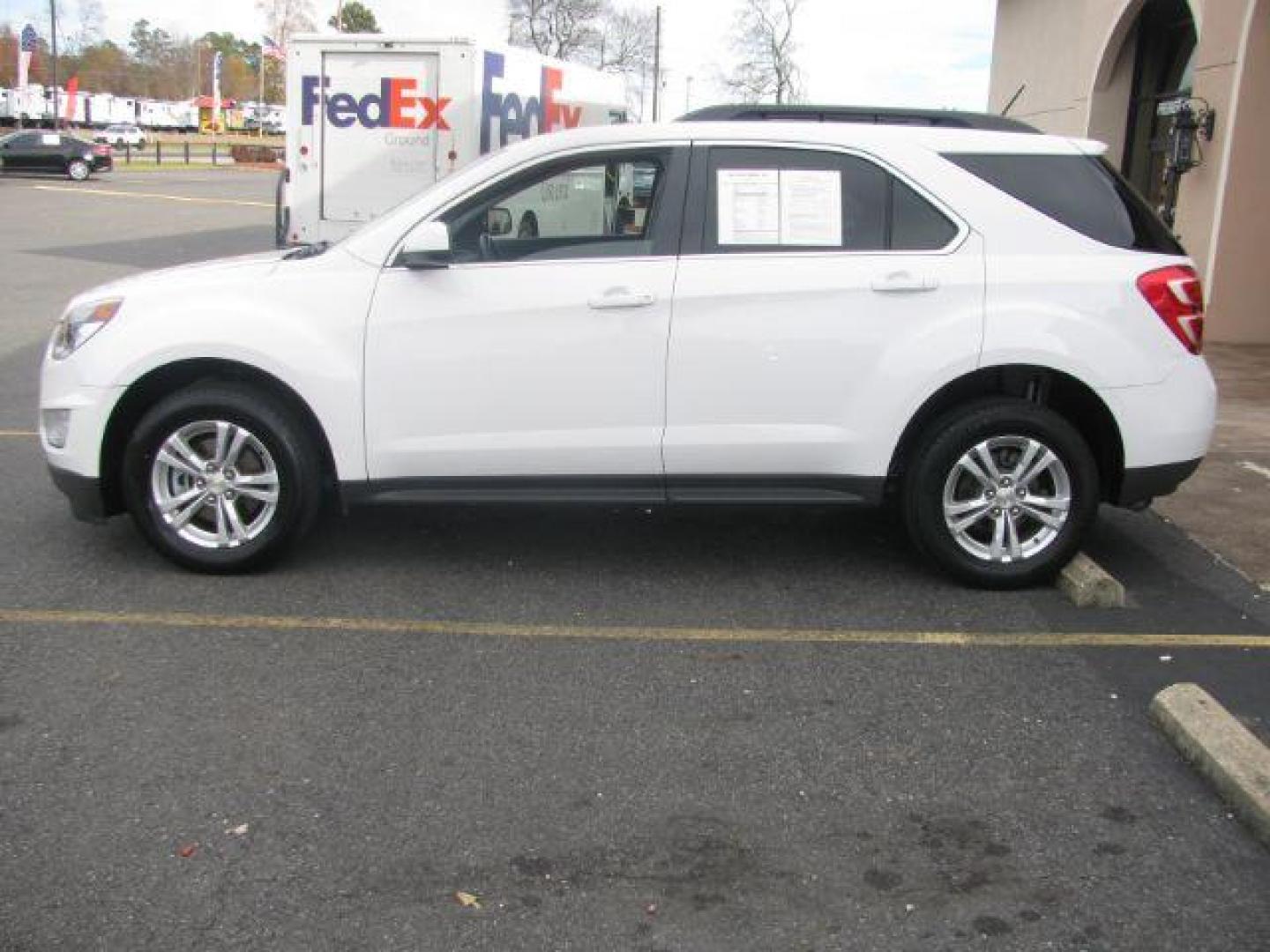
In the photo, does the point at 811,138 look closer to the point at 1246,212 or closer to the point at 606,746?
the point at 606,746

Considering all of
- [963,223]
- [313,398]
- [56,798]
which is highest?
[963,223]

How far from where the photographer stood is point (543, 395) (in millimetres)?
4988

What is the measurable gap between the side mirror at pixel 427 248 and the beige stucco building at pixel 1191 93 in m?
9.44

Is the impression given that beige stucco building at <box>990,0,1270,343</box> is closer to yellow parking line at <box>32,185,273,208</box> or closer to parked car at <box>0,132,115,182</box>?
yellow parking line at <box>32,185,273,208</box>

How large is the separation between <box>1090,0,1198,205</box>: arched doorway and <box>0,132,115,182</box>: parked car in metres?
32.6

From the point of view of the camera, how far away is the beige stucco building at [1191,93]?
1159 centimetres

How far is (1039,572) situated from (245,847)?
3.43 meters

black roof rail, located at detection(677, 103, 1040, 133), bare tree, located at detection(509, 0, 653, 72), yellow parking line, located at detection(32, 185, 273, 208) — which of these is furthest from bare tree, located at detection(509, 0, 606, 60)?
black roof rail, located at detection(677, 103, 1040, 133)

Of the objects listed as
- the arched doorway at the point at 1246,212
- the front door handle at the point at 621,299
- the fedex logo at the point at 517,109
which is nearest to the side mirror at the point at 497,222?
the front door handle at the point at 621,299

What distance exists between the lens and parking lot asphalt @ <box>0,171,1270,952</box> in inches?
117

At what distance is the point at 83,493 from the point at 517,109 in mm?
8772

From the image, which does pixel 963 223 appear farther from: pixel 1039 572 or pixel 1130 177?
pixel 1130 177

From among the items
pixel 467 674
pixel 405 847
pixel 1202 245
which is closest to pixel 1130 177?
pixel 1202 245

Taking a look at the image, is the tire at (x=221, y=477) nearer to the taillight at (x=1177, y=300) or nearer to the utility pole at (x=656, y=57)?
the taillight at (x=1177, y=300)
